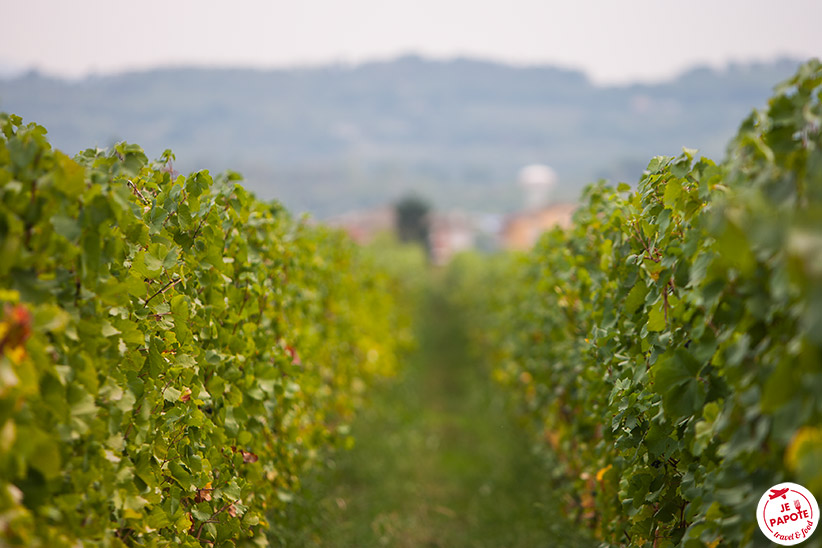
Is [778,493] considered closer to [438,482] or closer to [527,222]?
[438,482]

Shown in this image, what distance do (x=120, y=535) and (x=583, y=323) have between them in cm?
308

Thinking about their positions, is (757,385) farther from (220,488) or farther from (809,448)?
(220,488)

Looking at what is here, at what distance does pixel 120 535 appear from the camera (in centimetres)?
218

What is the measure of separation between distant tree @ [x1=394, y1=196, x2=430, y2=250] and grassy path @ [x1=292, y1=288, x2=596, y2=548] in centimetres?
4739

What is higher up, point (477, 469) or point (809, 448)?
point (809, 448)

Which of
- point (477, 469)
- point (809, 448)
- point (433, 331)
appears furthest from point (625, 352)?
point (433, 331)

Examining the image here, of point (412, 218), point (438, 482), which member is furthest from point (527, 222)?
point (438, 482)

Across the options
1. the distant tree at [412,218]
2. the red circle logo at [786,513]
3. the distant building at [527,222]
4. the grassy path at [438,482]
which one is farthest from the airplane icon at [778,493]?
the distant building at [527,222]

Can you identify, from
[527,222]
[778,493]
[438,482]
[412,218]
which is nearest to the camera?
[778,493]

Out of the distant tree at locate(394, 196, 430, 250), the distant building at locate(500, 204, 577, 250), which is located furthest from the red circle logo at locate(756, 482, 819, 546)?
the distant building at locate(500, 204, 577, 250)

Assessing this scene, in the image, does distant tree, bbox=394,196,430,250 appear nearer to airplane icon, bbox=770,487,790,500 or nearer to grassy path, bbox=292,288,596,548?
grassy path, bbox=292,288,596,548

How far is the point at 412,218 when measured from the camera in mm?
57938

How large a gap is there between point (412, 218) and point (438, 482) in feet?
170

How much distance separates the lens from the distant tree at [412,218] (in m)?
57.5
